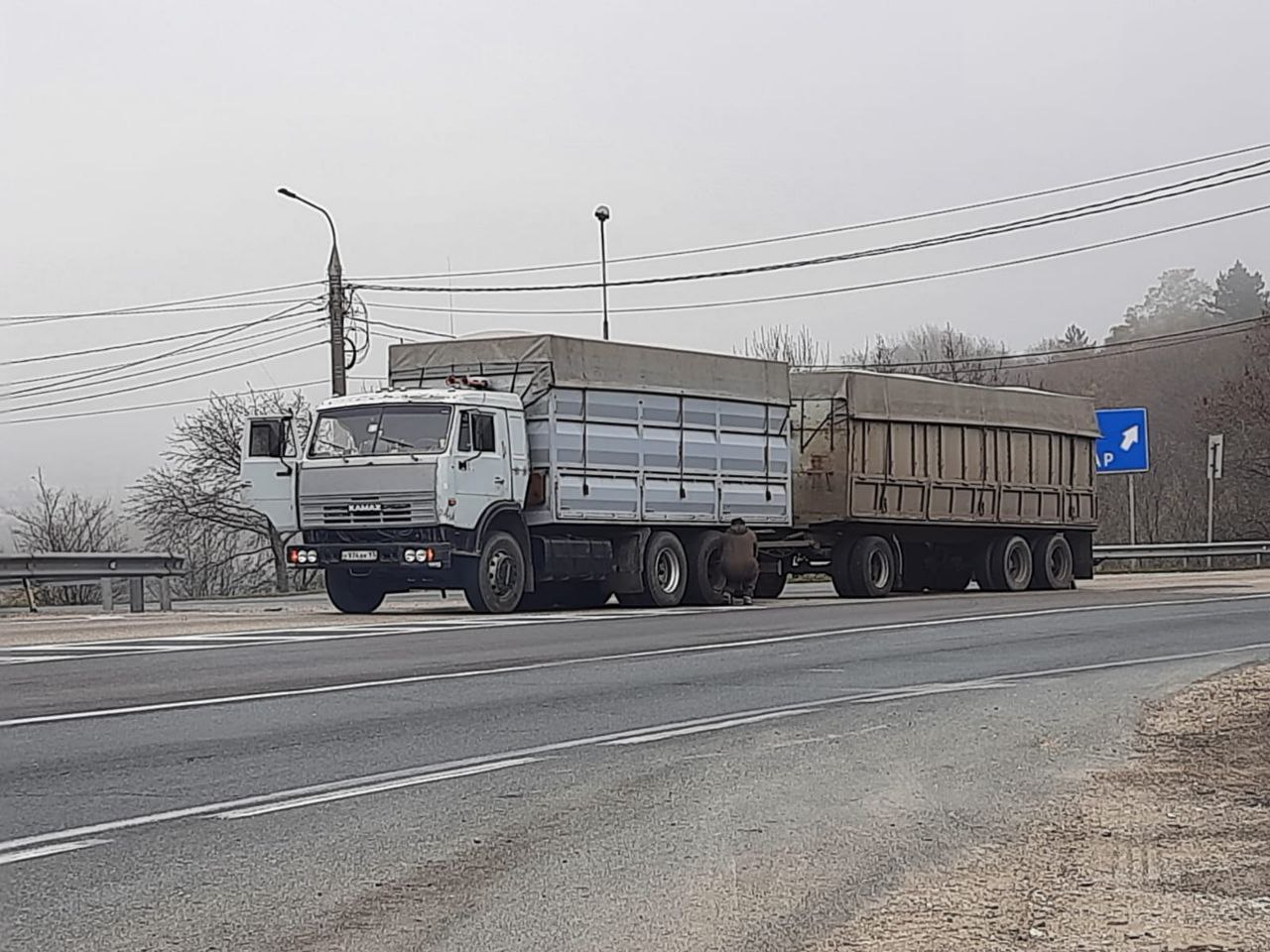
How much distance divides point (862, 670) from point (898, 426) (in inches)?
593

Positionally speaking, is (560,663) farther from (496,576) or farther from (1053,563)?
(1053,563)

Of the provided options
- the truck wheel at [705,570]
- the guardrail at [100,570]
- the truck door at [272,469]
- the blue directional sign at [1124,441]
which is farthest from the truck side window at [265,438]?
the blue directional sign at [1124,441]

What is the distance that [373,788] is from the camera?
868cm

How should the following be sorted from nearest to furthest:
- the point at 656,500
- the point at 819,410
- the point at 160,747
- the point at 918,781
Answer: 1. the point at 918,781
2. the point at 160,747
3. the point at 656,500
4. the point at 819,410

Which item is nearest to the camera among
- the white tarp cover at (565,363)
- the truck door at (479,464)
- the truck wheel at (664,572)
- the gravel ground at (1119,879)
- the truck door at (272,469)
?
the gravel ground at (1119,879)

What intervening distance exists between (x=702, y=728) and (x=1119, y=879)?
462 cm

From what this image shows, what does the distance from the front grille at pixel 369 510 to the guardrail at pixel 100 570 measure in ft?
17.2

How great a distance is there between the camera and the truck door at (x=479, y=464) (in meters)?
22.6

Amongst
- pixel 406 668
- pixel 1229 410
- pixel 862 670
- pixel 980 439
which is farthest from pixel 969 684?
pixel 1229 410

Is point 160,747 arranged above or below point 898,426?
below

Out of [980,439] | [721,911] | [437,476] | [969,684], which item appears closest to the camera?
[721,911]

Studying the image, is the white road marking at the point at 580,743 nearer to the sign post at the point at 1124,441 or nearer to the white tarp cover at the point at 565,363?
the white tarp cover at the point at 565,363

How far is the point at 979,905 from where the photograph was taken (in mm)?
6289

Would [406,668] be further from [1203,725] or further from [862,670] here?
[1203,725]
